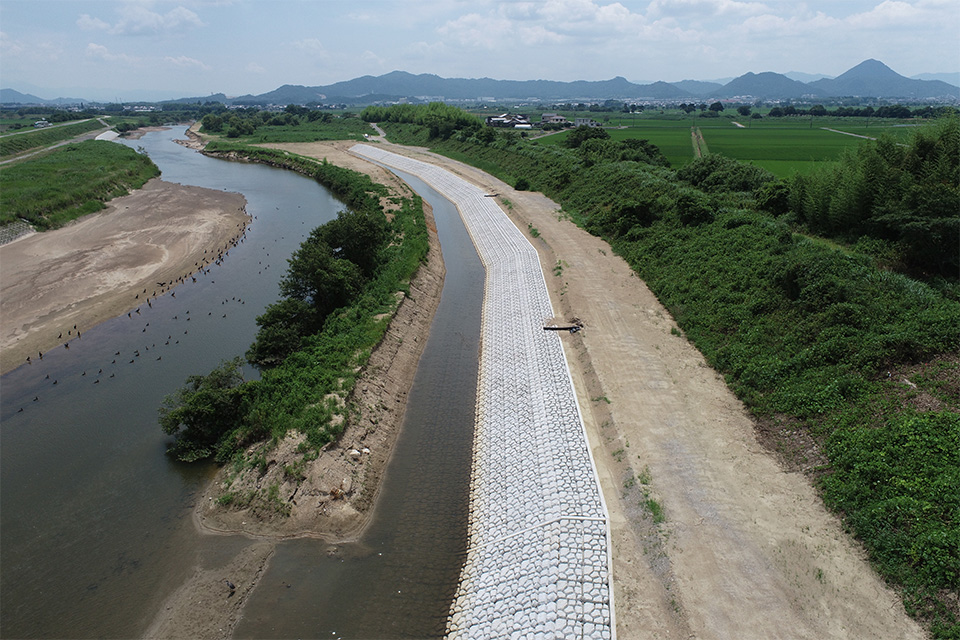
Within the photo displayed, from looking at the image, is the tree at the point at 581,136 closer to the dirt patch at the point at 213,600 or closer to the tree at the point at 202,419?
the tree at the point at 202,419

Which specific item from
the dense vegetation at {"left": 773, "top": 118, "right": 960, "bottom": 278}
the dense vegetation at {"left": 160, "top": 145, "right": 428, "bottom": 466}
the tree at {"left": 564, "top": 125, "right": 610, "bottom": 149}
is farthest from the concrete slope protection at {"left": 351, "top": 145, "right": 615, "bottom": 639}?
the tree at {"left": 564, "top": 125, "right": 610, "bottom": 149}

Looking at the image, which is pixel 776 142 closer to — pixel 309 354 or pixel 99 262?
pixel 309 354

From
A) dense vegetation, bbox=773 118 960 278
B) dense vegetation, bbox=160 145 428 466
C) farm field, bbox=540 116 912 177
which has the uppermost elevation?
farm field, bbox=540 116 912 177

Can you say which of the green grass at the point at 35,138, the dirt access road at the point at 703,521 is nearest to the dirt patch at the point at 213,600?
the dirt access road at the point at 703,521

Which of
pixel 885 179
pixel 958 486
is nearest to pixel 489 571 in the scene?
pixel 958 486

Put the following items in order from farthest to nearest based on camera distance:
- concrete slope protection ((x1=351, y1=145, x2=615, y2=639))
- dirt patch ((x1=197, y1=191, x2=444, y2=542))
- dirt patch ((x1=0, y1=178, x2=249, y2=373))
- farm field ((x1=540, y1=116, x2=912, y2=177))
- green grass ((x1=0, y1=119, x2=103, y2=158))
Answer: green grass ((x1=0, y1=119, x2=103, y2=158)) < farm field ((x1=540, y1=116, x2=912, y2=177)) < dirt patch ((x1=0, y1=178, x2=249, y2=373)) < dirt patch ((x1=197, y1=191, x2=444, y2=542)) < concrete slope protection ((x1=351, y1=145, x2=615, y2=639))

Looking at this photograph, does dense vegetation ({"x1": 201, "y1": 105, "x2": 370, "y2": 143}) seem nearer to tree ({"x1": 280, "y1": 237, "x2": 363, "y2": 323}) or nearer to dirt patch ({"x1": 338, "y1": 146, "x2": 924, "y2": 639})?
tree ({"x1": 280, "y1": 237, "x2": 363, "y2": 323})

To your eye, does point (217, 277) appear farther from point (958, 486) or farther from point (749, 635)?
point (958, 486)
